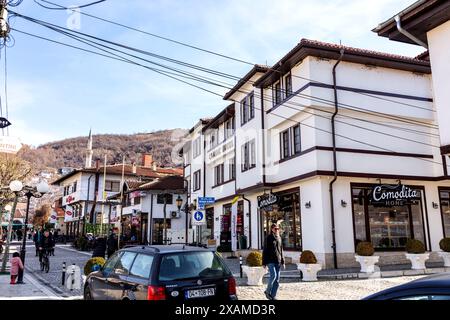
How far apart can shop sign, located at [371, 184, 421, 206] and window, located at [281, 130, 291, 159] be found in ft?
15.6

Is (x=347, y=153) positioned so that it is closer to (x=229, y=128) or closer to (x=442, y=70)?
(x=442, y=70)

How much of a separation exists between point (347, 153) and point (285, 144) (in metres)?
3.65

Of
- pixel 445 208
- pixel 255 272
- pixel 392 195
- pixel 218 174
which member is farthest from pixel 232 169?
pixel 255 272

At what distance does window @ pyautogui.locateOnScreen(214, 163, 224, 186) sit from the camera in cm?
3053

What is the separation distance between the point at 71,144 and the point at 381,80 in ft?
368

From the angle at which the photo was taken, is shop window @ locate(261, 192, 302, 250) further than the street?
Yes

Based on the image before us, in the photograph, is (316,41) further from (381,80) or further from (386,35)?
(386,35)

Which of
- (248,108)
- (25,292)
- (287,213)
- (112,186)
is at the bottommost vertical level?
(25,292)

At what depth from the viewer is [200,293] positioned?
684cm

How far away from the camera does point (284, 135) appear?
843 inches

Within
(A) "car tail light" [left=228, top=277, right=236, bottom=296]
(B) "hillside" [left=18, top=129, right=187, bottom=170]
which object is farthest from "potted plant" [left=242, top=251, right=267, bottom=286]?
(B) "hillside" [left=18, top=129, right=187, bottom=170]

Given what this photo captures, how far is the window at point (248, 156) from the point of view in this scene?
23.6 meters

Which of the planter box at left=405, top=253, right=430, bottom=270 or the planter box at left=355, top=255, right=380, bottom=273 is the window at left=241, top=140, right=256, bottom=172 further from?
the planter box at left=405, top=253, right=430, bottom=270
